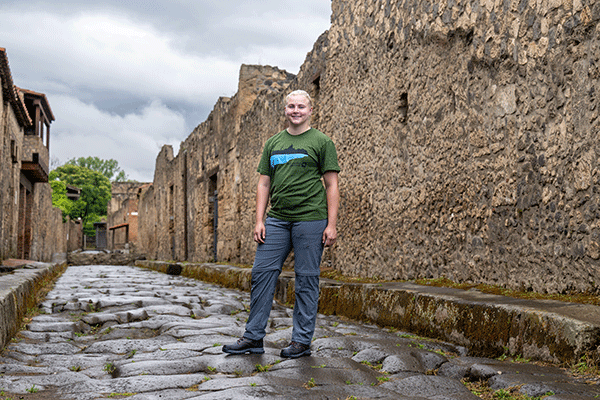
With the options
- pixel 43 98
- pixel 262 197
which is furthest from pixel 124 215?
pixel 262 197

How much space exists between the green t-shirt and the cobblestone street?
0.78 meters

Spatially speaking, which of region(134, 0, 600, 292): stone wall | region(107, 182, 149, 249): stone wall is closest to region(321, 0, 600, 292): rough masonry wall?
region(134, 0, 600, 292): stone wall

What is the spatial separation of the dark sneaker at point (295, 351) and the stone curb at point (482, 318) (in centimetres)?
94

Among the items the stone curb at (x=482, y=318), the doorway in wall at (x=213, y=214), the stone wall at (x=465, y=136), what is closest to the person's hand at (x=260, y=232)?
the stone curb at (x=482, y=318)

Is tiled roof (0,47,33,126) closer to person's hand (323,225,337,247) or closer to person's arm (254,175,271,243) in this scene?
person's arm (254,175,271,243)

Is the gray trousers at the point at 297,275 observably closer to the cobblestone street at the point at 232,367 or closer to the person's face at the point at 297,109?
the cobblestone street at the point at 232,367

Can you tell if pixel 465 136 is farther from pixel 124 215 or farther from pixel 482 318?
pixel 124 215

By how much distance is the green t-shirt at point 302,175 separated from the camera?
304 centimetres

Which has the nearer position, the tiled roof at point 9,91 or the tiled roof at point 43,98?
the tiled roof at point 9,91

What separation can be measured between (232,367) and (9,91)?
1089cm

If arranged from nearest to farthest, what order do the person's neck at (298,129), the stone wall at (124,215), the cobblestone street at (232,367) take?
the cobblestone street at (232,367) < the person's neck at (298,129) < the stone wall at (124,215)

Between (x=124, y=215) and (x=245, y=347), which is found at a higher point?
(x=124, y=215)

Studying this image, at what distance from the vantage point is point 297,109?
3070 mm

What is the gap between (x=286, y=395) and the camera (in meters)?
2.13
